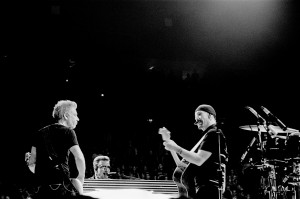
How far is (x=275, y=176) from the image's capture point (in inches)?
171

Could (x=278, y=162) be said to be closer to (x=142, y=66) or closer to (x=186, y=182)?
(x=186, y=182)

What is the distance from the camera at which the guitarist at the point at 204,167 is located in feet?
7.64

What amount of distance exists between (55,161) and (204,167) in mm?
1023

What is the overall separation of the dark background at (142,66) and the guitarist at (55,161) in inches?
157

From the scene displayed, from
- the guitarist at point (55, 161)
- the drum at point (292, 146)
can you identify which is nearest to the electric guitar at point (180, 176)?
the guitarist at point (55, 161)

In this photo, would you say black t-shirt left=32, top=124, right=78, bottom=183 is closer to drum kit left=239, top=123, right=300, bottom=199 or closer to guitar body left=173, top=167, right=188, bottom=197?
guitar body left=173, top=167, right=188, bottom=197

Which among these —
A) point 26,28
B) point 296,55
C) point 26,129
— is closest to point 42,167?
point 26,28

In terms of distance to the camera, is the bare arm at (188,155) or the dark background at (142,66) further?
the dark background at (142,66)

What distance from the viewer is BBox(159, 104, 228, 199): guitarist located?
2.33 m

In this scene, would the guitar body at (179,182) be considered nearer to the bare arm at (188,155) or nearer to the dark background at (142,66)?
the bare arm at (188,155)

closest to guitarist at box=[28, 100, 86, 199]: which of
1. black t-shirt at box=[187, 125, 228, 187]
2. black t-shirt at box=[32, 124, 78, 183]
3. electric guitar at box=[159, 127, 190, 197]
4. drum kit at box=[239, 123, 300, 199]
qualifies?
black t-shirt at box=[32, 124, 78, 183]

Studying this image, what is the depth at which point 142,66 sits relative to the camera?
8953 millimetres

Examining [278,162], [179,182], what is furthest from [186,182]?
[278,162]

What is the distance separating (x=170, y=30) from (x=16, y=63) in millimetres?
3448
